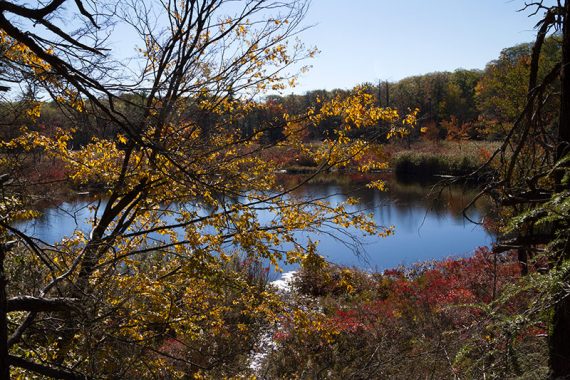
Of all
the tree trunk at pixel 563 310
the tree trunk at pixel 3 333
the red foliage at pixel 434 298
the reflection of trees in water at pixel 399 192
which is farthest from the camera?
the reflection of trees in water at pixel 399 192

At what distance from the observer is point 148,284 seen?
15.6ft

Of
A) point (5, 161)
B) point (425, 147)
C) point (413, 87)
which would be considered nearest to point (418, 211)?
point (425, 147)

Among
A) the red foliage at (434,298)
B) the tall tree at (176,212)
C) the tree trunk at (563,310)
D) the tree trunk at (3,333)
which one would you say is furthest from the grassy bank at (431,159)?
the tree trunk at (3,333)

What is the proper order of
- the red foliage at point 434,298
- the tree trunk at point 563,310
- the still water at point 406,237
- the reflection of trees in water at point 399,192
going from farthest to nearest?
the reflection of trees in water at point 399,192 < the still water at point 406,237 < the red foliage at point 434,298 < the tree trunk at point 563,310

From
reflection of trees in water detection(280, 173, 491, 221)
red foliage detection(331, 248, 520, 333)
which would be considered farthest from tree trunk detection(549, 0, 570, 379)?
reflection of trees in water detection(280, 173, 491, 221)

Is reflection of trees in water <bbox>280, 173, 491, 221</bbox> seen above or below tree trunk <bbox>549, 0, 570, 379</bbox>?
below

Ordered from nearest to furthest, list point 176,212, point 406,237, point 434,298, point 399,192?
point 176,212 → point 434,298 → point 406,237 → point 399,192

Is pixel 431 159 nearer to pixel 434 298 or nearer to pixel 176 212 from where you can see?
pixel 434 298

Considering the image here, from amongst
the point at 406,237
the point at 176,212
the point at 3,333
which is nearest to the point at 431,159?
the point at 406,237

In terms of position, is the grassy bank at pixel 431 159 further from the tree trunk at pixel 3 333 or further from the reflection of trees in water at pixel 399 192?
the tree trunk at pixel 3 333

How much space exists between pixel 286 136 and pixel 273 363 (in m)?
4.64

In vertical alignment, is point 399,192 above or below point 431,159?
below

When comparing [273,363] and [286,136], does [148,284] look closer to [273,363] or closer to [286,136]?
[286,136]

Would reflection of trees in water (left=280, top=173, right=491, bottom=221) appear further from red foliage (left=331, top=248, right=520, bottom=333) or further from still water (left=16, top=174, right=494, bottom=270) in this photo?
red foliage (left=331, top=248, right=520, bottom=333)
